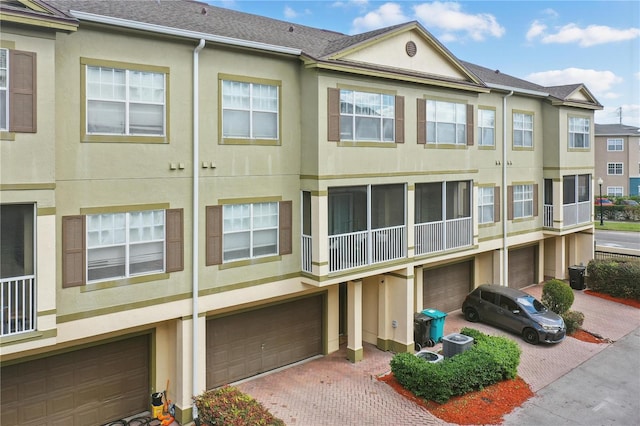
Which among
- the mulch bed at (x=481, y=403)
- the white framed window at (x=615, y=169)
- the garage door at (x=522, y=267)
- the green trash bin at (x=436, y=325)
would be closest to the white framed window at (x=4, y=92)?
the mulch bed at (x=481, y=403)

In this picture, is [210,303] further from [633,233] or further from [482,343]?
[633,233]

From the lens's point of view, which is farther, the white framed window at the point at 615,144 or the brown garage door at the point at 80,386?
the white framed window at the point at 615,144

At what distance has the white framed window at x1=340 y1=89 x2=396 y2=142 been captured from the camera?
14.6 metres

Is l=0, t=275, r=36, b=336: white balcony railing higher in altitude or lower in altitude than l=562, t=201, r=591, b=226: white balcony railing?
lower

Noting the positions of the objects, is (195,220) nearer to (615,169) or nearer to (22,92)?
(22,92)

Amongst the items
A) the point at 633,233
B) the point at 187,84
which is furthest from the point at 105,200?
the point at 633,233

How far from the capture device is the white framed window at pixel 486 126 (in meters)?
20.9

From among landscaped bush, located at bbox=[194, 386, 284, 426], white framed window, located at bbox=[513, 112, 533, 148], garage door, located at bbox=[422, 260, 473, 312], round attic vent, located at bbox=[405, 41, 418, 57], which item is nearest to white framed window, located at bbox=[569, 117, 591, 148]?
white framed window, located at bbox=[513, 112, 533, 148]

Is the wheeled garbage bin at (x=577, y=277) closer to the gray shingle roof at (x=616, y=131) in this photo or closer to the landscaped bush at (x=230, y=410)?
the landscaped bush at (x=230, y=410)

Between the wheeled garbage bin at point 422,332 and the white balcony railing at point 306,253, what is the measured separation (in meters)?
5.06

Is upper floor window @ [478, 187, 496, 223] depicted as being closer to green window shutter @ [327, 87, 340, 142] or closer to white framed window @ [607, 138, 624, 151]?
green window shutter @ [327, 87, 340, 142]

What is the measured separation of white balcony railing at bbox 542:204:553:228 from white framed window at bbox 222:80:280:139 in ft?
52.7

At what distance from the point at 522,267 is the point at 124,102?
2062 cm

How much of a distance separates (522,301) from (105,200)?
14.8m
